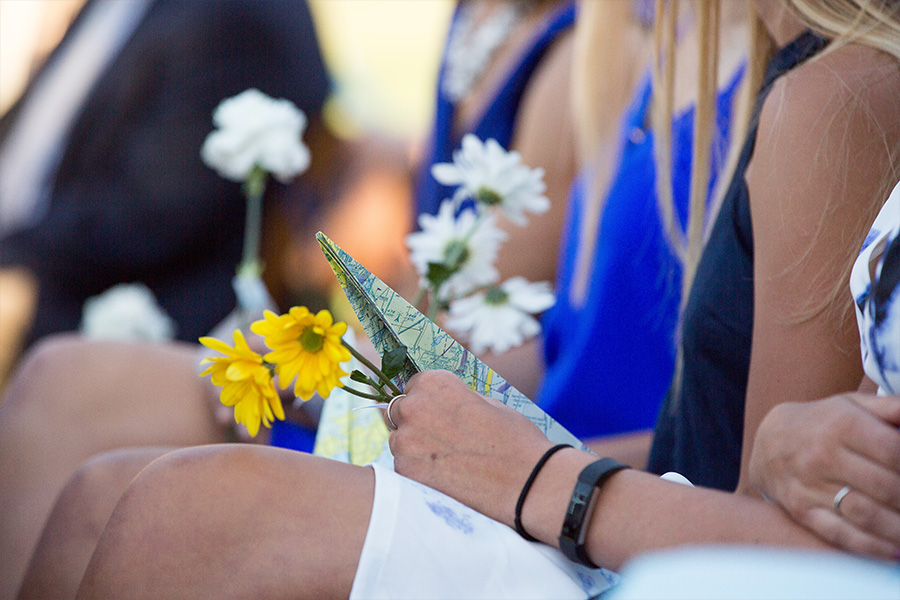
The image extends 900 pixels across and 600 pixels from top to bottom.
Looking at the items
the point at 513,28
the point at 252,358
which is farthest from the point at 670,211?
the point at 513,28

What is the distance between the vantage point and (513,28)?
1.79 m

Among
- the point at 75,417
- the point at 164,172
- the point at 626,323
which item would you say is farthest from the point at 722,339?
the point at 164,172

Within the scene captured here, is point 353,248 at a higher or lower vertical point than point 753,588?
lower

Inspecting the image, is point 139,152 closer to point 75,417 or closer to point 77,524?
point 75,417

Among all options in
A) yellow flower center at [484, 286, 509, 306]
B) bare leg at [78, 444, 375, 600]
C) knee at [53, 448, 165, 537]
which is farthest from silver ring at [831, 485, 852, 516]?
knee at [53, 448, 165, 537]

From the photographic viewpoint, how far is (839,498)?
19.9 inches

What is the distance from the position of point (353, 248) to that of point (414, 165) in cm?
28

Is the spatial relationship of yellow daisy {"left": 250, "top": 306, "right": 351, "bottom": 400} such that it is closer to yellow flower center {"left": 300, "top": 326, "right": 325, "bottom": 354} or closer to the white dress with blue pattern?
yellow flower center {"left": 300, "top": 326, "right": 325, "bottom": 354}

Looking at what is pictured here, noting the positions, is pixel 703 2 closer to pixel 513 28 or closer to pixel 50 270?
pixel 513 28

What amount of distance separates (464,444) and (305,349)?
128 mm

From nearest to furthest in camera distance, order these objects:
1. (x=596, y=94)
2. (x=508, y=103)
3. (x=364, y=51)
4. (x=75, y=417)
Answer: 1. (x=75, y=417)
2. (x=596, y=94)
3. (x=508, y=103)
4. (x=364, y=51)

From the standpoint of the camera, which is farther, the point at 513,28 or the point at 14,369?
the point at 14,369

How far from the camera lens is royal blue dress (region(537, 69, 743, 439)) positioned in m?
1.19

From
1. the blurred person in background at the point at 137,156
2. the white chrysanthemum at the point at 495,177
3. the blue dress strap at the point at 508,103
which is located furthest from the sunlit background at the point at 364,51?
the white chrysanthemum at the point at 495,177
